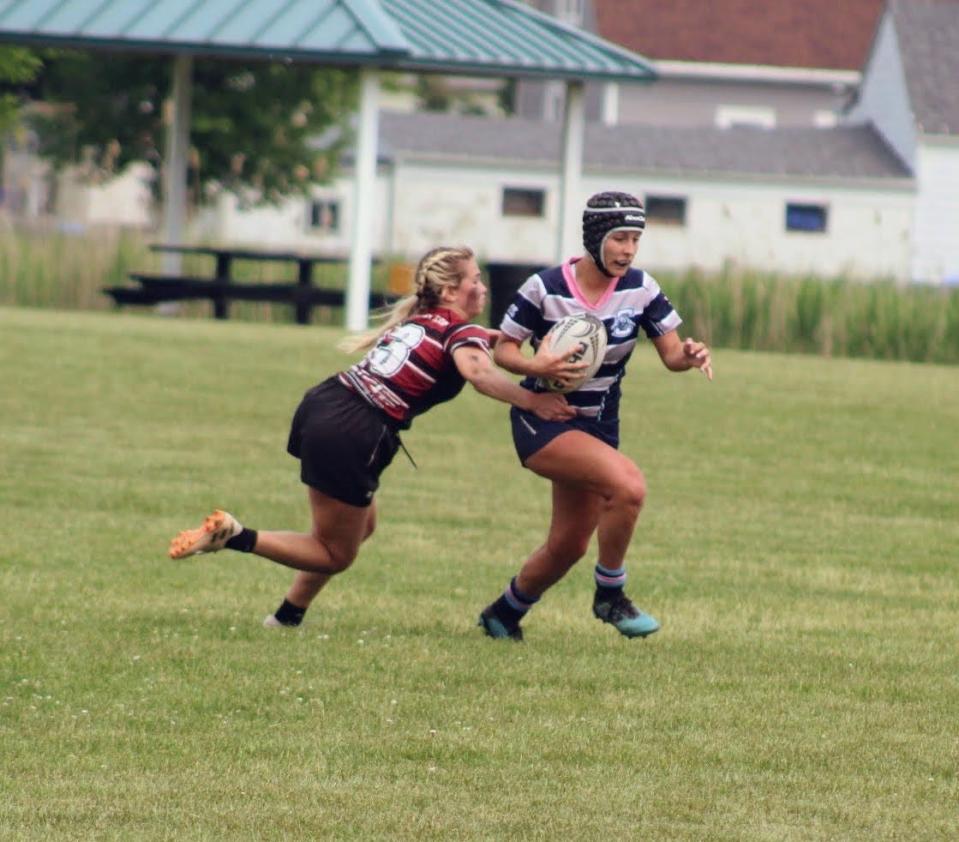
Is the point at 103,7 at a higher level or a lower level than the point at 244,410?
higher

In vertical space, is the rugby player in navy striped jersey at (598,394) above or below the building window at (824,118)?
below

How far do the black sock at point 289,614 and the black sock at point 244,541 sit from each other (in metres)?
0.53

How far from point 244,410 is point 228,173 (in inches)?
1053

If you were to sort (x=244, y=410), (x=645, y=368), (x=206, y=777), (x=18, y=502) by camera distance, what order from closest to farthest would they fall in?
(x=206, y=777), (x=18, y=502), (x=244, y=410), (x=645, y=368)

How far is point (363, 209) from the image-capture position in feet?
83.5

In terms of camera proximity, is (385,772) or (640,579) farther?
(640,579)

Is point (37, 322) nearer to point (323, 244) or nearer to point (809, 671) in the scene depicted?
point (809, 671)

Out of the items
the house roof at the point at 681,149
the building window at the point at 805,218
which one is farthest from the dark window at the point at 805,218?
the house roof at the point at 681,149

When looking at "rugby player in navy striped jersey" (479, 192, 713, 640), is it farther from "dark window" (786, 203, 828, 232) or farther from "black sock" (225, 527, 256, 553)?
"dark window" (786, 203, 828, 232)

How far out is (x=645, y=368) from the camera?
75.6 ft

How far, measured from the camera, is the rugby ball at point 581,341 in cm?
772

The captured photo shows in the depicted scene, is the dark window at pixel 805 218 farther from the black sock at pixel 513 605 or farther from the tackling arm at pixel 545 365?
the tackling arm at pixel 545 365

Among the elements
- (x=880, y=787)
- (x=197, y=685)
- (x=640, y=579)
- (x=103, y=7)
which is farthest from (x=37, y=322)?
(x=880, y=787)

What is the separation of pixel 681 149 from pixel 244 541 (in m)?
45.4
